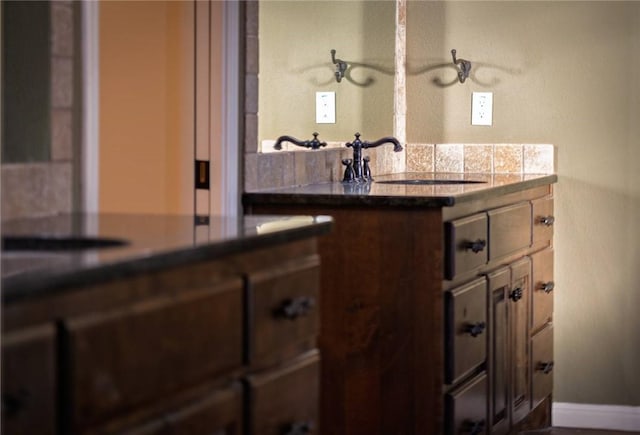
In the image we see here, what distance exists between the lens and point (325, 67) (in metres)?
3.64

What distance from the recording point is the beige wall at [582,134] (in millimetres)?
4105

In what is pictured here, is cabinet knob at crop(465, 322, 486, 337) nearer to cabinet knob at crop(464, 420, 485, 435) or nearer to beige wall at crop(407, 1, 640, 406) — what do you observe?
cabinet knob at crop(464, 420, 485, 435)

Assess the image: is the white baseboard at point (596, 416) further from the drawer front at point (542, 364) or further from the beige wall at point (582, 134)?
the drawer front at point (542, 364)

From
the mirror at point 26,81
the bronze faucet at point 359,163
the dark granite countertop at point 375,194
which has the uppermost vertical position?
the mirror at point 26,81

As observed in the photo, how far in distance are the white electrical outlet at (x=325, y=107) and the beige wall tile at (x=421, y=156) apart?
0.72 m

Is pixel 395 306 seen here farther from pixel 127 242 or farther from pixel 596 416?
pixel 596 416

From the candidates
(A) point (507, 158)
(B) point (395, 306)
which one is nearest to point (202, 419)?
(B) point (395, 306)

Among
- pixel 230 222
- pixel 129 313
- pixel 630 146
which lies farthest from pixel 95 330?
pixel 630 146

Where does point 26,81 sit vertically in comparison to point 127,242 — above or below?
above

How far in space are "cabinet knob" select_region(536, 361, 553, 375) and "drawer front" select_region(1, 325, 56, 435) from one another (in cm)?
285

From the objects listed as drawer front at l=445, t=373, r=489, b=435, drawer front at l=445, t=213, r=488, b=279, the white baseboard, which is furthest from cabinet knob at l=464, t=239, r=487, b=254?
the white baseboard

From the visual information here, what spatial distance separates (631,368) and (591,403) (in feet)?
0.64

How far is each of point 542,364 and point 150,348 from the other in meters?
2.69

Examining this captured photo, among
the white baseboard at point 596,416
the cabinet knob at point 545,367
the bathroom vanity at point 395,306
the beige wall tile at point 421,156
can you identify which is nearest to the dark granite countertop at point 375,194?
the bathroom vanity at point 395,306
